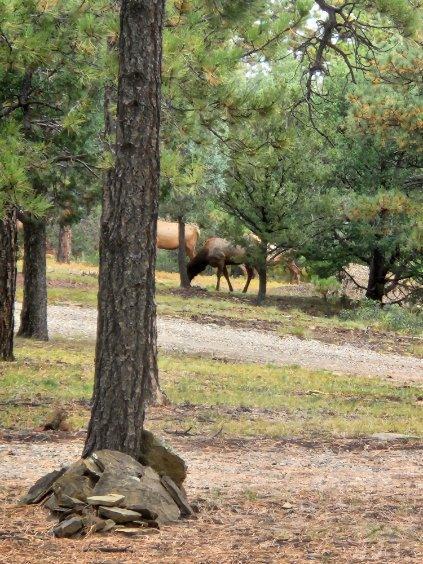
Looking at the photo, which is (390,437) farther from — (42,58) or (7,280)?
(7,280)

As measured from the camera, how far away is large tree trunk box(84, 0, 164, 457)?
21.4 ft

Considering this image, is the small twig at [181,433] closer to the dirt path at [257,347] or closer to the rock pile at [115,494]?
the rock pile at [115,494]

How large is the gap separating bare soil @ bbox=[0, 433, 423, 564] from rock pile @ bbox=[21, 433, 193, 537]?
9 cm

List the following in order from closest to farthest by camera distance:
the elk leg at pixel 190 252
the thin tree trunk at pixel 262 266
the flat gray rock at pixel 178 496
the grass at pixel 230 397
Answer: the flat gray rock at pixel 178 496, the grass at pixel 230 397, the thin tree trunk at pixel 262 266, the elk leg at pixel 190 252


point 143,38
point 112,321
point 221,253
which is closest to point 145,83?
point 143,38

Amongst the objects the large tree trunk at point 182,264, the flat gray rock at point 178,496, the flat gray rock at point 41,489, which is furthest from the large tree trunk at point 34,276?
the large tree trunk at point 182,264

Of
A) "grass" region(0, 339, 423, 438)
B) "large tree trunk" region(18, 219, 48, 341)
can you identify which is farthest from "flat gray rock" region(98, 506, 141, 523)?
"large tree trunk" region(18, 219, 48, 341)

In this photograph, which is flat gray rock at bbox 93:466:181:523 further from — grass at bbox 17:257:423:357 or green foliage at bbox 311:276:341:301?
green foliage at bbox 311:276:341:301

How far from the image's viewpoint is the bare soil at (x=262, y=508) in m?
5.49

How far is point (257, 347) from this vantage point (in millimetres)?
20062

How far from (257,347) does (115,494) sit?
1405 cm

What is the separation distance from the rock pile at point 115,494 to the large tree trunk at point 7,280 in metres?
7.98

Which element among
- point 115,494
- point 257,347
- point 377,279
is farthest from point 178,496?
point 377,279

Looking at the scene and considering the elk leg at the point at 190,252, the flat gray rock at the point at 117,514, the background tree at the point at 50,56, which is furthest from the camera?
the elk leg at the point at 190,252
